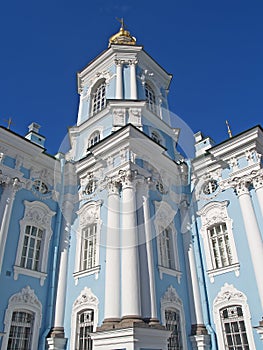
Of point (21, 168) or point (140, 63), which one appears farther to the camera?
point (140, 63)

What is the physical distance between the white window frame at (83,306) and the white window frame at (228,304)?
470 centimetres

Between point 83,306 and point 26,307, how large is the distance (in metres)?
2.15

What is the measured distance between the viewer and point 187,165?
15977 mm

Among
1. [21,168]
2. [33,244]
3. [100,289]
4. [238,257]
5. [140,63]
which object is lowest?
[100,289]

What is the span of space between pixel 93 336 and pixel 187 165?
9.23 m

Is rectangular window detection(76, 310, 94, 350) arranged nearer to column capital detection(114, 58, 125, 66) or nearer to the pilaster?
the pilaster

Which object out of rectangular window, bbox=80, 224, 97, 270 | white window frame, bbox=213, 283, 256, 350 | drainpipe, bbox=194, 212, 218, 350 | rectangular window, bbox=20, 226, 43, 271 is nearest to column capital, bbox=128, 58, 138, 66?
rectangular window, bbox=80, 224, 97, 270

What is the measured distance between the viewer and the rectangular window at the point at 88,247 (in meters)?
13.0

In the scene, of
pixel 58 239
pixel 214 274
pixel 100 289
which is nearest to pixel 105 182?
pixel 58 239

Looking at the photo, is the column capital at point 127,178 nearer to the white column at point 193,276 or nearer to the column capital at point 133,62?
the white column at point 193,276

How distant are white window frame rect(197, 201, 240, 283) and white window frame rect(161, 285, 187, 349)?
1725 millimetres

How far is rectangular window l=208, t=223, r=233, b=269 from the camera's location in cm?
1299

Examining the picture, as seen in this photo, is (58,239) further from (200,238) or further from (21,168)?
(200,238)

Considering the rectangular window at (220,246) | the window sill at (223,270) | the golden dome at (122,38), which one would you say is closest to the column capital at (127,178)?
the rectangular window at (220,246)
